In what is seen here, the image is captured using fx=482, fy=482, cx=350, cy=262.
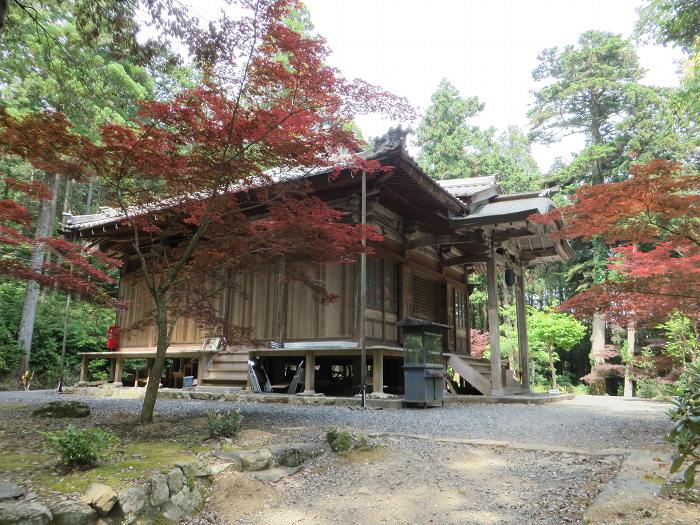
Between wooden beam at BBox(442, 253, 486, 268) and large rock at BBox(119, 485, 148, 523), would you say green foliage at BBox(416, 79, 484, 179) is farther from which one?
large rock at BBox(119, 485, 148, 523)

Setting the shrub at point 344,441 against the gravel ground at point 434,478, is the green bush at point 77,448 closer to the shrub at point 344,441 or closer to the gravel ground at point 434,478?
the gravel ground at point 434,478

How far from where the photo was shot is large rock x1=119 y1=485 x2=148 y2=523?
267 cm

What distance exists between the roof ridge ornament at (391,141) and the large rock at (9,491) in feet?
19.5

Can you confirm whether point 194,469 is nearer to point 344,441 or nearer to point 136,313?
point 344,441

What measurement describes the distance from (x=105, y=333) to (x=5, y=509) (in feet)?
53.9

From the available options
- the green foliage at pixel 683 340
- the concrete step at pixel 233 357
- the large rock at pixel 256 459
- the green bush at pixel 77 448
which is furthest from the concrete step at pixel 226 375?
the green foliage at pixel 683 340

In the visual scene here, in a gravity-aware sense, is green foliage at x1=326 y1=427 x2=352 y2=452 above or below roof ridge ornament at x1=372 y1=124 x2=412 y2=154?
below

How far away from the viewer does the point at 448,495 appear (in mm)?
3328

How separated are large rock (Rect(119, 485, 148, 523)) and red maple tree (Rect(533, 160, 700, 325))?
4.92 meters

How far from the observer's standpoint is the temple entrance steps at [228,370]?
9.39 metres

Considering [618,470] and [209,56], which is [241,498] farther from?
[209,56]

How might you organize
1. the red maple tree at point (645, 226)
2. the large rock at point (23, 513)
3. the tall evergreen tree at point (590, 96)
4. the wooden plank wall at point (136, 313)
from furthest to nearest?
the tall evergreen tree at point (590, 96)
the wooden plank wall at point (136, 313)
the red maple tree at point (645, 226)
the large rock at point (23, 513)

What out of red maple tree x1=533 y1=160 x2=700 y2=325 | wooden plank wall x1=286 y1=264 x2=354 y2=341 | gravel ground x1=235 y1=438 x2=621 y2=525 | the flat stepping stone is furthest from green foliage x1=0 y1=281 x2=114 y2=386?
red maple tree x1=533 y1=160 x2=700 y2=325

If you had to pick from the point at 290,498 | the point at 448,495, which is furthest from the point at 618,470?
the point at 290,498
